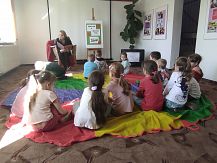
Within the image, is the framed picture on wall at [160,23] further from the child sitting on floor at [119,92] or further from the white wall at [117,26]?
the child sitting on floor at [119,92]

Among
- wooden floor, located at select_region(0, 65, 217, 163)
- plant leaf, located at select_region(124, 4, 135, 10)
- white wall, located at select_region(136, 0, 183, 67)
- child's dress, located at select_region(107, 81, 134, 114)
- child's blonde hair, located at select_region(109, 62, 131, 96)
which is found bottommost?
wooden floor, located at select_region(0, 65, 217, 163)

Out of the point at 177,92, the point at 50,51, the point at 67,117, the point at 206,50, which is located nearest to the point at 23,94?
the point at 67,117

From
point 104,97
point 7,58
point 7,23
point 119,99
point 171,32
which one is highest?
point 7,23

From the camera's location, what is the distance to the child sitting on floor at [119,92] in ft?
7.26

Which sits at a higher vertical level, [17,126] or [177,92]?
[177,92]

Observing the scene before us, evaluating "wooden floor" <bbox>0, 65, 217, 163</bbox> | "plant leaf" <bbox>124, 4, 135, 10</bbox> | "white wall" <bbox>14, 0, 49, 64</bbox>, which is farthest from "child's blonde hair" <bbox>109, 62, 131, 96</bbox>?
"white wall" <bbox>14, 0, 49, 64</bbox>

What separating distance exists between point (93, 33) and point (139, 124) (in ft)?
17.6

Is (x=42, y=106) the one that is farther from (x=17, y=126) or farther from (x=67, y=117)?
(x=17, y=126)

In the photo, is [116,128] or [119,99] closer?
[116,128]

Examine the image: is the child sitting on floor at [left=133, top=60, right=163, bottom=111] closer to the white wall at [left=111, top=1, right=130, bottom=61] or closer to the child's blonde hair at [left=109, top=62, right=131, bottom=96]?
the child's blonde hair at [left=109, top=62, right=131, bottom=96]

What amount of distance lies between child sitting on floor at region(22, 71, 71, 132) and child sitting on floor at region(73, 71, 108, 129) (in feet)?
0.94

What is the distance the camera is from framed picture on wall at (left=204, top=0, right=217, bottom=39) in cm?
396

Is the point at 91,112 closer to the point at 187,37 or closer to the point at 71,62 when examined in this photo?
the point at 71,62

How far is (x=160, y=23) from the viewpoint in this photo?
5836 mm
